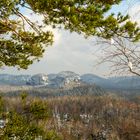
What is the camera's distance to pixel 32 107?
48.5 feet

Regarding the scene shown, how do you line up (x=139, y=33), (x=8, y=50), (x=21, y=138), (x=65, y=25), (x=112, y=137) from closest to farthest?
(x=139, y=33)
(x=65, y=25)
(x=21, y=138)
(x=8, y=50)
(x=112, y=137)

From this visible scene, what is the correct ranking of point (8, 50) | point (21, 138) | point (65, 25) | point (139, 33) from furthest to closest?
point (8, 50) → point (21, 138) → point (65, 25) → point (139, 33)

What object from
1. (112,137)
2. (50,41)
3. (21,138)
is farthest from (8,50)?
(112,137)

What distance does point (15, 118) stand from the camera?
13914 mm

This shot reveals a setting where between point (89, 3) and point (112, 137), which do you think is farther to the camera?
point (112, 137)

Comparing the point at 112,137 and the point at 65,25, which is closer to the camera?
the point at 65,25

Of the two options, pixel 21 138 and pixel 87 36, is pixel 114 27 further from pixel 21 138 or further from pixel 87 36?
pixel 21 138

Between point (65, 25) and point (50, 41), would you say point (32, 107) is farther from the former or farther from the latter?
point (65, 25)

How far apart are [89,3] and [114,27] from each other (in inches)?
34.7

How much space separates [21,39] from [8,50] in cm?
64

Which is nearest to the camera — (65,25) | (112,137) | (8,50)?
(65,25)

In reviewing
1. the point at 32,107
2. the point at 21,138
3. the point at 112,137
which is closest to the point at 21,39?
the point at 32,107

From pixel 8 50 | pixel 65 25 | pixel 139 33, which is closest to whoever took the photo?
pixel 139 33

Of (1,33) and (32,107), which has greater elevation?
(1,33)
